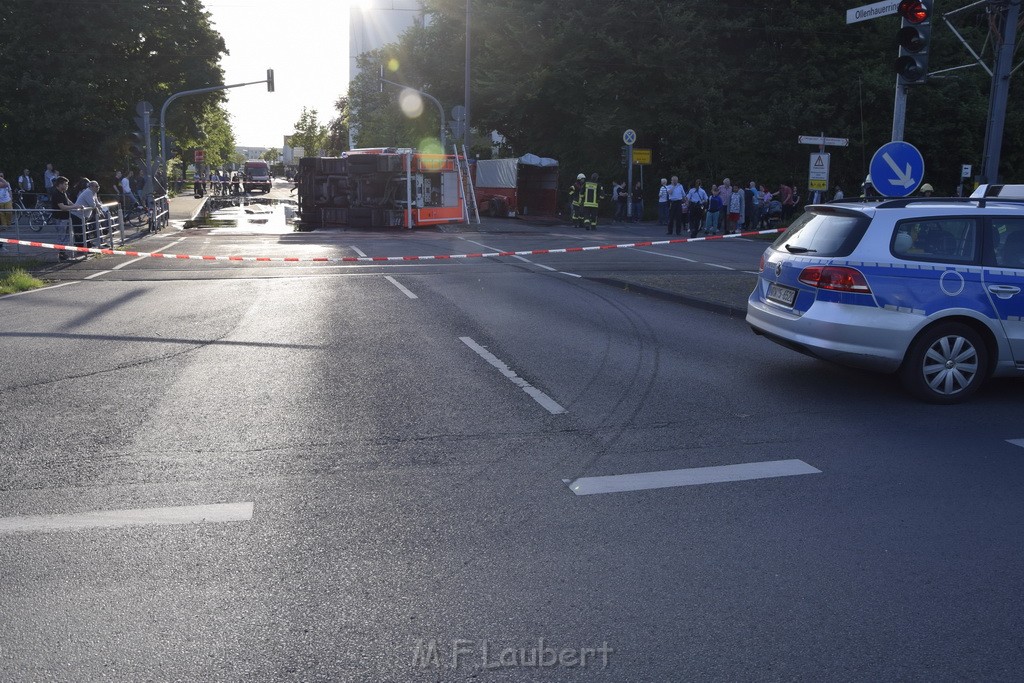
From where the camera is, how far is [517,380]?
27.7 ft

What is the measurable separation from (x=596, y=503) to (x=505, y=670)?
1870 mm

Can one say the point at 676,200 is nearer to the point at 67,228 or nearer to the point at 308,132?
the point at 67,228

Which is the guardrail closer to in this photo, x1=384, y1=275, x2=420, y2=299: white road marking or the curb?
x1=384, y1=275, x2=420, y2=299: white road marking

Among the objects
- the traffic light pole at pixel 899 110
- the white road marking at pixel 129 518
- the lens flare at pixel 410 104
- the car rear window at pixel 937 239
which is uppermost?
the lens flare at pixel 410 104

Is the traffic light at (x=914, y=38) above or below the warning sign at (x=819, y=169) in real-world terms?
above

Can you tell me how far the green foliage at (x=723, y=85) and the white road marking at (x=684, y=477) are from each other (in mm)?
35441

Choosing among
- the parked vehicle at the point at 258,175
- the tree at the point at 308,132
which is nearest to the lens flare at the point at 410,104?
the parked vehicle at the point at 258,175

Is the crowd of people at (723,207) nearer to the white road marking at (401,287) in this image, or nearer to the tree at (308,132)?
the white road marking at (401,287)

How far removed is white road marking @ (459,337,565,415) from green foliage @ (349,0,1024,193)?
104ft

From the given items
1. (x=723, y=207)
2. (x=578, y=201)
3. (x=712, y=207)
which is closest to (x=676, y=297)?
(x=712, y=207)

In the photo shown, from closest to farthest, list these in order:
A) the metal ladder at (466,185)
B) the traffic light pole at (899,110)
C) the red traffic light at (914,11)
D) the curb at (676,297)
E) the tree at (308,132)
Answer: the red traffic light at (914,11), the traffic light pole at (899,110), the curb at (676,297), the metal ladder at (466,185), the tree at (308,132)

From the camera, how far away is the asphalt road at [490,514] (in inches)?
143

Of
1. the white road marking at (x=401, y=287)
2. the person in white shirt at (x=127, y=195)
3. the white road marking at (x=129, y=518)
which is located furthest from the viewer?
the person in white shirt at (x=127, y=195)

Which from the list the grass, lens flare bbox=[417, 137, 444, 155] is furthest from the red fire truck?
lens flare bbox=[417, 137, 444, 155]
